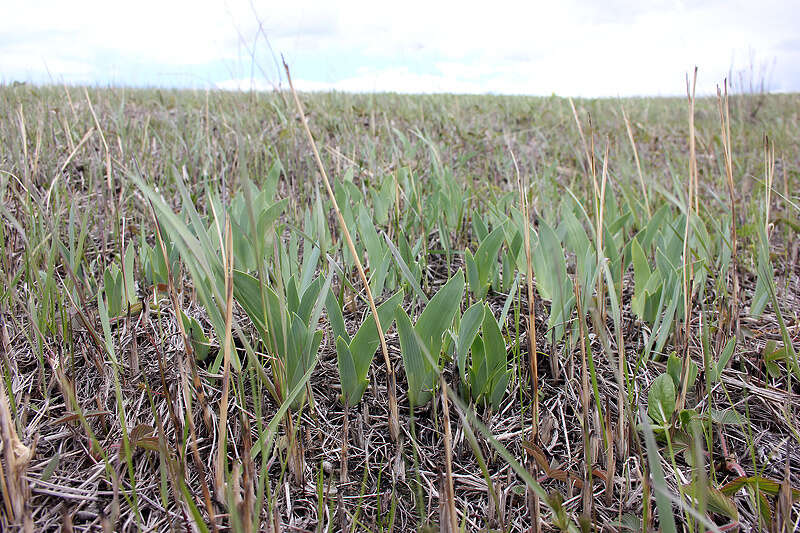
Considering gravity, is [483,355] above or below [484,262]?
below

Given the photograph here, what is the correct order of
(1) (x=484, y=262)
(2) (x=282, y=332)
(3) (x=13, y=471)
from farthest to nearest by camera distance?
1. (1) (x=484, y=262)
2. (2) (x=282, y=332)
3. (3) (x=13, y=471)

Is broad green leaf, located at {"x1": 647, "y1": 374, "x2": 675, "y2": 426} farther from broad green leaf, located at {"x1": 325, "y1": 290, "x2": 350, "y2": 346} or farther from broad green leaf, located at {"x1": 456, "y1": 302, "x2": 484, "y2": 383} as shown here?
broad green leaf, located at {"x1": 325, "y1": 290, "x2": 350, "y2": 346}

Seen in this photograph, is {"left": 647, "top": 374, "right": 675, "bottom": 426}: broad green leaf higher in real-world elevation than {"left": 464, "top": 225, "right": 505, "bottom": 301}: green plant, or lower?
lower

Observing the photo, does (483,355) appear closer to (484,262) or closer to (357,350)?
(357,350)

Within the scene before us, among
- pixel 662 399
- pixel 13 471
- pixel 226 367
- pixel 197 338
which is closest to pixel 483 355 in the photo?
pixel 662 399

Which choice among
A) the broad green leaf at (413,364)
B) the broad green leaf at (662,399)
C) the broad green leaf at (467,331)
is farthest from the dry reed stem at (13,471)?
the broad green leaf at (662,399)

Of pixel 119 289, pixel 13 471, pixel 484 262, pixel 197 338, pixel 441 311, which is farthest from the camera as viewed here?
pixel 484 262

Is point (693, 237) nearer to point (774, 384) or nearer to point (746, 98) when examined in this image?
point (774, 384)

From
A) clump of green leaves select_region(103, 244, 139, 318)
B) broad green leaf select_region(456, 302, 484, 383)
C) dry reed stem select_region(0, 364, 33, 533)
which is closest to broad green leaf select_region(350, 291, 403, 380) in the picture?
broad green leaf select_region(456, 302, 484, 383)

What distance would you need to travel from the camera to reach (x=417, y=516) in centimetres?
103

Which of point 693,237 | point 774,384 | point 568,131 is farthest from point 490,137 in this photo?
point 774,384

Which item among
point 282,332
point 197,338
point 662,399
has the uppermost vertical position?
point 282,332

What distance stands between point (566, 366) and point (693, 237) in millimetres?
1062

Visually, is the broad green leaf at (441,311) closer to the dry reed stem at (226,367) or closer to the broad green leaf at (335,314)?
the broad green leaf at (335,314)
